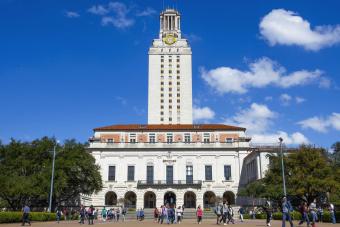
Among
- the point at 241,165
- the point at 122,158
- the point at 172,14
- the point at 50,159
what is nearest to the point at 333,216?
the point at 50,159

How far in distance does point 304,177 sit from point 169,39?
74.9m

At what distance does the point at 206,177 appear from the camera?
2756 inches

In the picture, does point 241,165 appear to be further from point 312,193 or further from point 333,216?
point 333,216

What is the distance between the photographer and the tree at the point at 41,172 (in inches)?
1789

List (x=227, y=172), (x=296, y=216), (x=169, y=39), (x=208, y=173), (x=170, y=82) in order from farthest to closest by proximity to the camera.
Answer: (x=169, y=39)
(x=170, y=82)
(x=208, y=173)
(x=227, y=172)
(x=296, y=216)

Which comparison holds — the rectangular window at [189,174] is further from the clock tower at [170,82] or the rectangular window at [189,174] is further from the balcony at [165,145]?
the clock tower at [170,82]

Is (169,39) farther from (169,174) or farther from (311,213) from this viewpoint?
(311,213)

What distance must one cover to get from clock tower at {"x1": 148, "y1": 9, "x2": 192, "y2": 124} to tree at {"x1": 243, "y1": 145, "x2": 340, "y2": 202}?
5485cm

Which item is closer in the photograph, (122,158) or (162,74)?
(122,158)

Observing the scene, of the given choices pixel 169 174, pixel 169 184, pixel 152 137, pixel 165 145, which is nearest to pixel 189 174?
pixel 169 174

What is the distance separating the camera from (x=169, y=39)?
111 m

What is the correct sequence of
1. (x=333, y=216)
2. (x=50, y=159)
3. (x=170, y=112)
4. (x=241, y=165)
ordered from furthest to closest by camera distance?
1. (x=170, y=112)
2. (x=241, y=165)
3. (x=50, y=159)
4. (x=333, y=216)

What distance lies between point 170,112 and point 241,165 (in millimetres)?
35409

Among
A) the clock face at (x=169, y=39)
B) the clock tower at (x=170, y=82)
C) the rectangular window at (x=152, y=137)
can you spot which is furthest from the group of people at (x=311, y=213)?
the clock face at (x=169, y=39)
